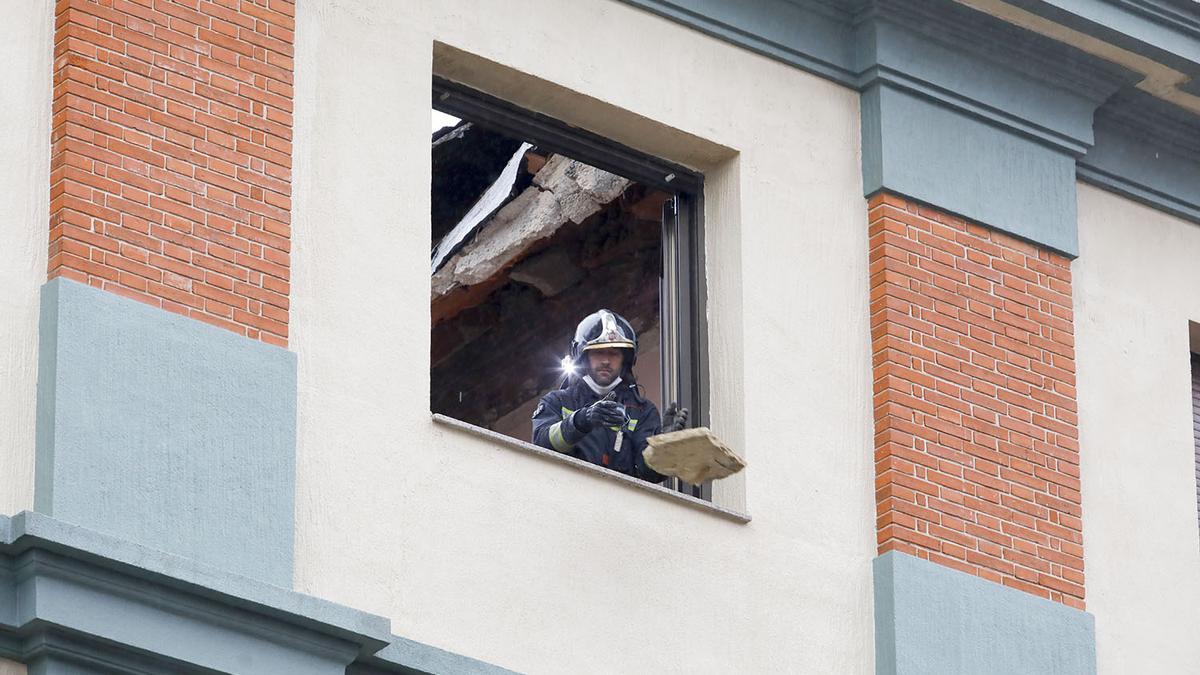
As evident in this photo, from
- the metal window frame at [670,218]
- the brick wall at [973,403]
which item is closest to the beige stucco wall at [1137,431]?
the brick wall at [973,403]

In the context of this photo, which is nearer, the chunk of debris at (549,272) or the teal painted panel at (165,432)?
the teal painted panel at (165,432)

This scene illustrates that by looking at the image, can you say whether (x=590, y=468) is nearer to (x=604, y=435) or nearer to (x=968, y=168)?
(x=604, y=435)

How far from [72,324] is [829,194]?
4377 mm

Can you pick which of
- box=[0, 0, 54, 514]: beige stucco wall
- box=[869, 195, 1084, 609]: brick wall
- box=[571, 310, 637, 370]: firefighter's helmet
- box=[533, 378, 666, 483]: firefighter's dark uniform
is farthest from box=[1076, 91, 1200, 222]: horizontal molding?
box=[0, 0, 54, 514]: beige stucco wall

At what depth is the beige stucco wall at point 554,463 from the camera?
12.4 m

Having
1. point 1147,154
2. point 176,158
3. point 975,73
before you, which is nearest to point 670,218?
point 975,73

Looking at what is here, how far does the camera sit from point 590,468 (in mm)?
12984

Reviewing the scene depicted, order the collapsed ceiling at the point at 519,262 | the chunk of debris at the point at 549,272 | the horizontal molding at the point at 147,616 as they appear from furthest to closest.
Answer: the chunk of debris at the point at 549,272, the collapsed ceiling at the point at 519,262, the horizontal molding at the point at 147,616

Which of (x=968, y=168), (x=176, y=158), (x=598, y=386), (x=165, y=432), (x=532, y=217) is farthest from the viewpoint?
(x=532, y=217)

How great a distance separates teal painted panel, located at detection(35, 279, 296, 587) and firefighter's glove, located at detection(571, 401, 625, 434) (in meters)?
1.70

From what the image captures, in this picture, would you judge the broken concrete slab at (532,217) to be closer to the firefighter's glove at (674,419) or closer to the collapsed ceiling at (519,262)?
the collapsed ceiling at (519,262)

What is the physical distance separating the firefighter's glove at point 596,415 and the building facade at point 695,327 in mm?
469

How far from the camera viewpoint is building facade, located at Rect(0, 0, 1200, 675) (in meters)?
11.7

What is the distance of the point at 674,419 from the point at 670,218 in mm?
1366
